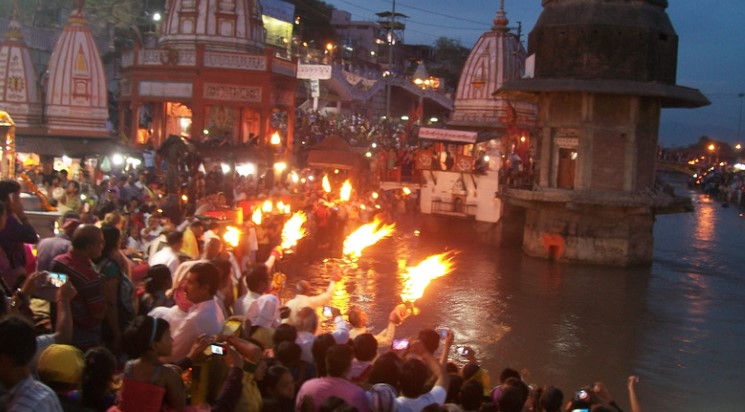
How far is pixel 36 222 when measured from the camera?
11.7 m

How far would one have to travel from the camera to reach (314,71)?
31.8 m

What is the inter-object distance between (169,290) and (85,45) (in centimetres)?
2128

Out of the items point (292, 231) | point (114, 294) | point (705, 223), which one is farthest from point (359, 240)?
point (705, 223)

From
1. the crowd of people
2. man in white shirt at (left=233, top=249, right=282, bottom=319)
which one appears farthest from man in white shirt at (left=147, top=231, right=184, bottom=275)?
man in white shirt at (left=233, top=249, right=282, bottom=319)

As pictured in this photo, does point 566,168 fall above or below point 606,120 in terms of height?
below

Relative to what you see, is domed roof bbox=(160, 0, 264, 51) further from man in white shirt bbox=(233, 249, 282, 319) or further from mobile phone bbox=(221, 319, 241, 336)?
mobile phone bbox=(221, 319, 241, 336)

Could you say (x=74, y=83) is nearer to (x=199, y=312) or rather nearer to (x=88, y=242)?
(x=88, y=242)

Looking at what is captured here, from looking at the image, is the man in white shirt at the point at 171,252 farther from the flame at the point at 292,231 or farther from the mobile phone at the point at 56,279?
the flame at the point at 292,231

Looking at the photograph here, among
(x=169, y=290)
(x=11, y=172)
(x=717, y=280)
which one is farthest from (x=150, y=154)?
(x=169, y=290)

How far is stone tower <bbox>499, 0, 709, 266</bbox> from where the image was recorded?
23.2m

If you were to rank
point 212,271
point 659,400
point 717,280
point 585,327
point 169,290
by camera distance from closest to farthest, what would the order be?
point 212,271, point 169,290, point 659,400, point 585,327, point 717,280

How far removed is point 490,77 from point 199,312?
32.8 metres

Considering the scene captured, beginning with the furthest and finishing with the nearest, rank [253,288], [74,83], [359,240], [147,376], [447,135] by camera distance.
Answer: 1. [447,135]
2. [74,83]
3. [359,240]
4. [253,288]
5. [147,376]

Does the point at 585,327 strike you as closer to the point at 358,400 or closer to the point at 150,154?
the point at 358,400
